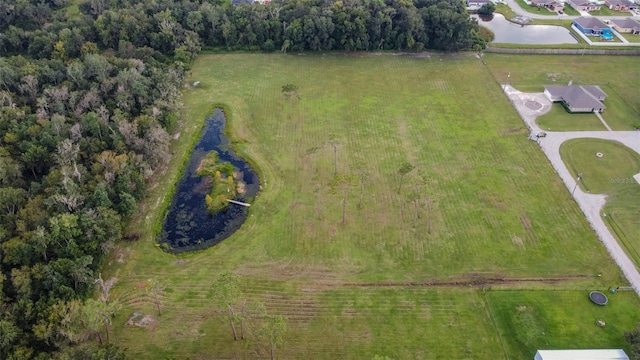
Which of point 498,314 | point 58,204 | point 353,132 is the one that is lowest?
point 498,314

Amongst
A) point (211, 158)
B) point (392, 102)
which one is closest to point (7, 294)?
point (211, 158)

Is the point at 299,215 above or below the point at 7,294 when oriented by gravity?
below

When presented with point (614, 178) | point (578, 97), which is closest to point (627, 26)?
→ point (578, 97)

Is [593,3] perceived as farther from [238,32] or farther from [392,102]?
[238,32]

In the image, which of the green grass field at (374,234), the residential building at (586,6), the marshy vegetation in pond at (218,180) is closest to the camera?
the green grass field at (374,234)

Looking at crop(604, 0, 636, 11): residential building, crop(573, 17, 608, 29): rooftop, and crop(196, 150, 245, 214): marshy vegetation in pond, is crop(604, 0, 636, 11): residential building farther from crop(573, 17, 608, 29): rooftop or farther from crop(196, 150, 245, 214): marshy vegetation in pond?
crop(196, 150, 245, 214): marshy vegetation in pond

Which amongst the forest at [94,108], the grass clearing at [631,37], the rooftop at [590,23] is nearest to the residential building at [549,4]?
the rooftop at [590,23]

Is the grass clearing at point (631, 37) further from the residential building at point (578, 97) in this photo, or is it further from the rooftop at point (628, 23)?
the residential building at point (578, 97)
